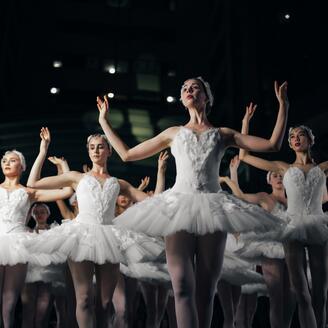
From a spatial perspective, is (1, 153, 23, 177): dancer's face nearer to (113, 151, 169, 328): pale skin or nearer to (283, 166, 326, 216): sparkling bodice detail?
(113, 151, 169, 328): pale skin

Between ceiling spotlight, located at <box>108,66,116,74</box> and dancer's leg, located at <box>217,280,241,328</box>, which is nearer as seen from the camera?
dancer's leg, located at <box>217,280,241,328</box>

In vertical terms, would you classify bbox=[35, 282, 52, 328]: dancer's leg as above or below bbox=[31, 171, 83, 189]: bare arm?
below

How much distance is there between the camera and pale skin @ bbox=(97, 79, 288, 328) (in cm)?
361

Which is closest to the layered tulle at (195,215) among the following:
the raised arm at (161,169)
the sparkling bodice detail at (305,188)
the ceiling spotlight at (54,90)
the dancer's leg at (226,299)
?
the sparkling bodice detail at (305,188)

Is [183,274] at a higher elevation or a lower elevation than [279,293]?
higher

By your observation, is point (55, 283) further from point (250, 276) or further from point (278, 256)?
point (278, 256)

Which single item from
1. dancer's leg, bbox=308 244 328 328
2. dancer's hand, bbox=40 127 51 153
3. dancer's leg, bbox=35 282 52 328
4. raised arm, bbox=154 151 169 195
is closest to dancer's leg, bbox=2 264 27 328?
dancer's hand, bbox=40 127 51 153

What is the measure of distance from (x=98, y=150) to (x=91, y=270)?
3.72ft

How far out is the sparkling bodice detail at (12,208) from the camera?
5848mm

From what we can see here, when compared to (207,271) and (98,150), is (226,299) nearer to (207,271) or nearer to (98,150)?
(98,150)

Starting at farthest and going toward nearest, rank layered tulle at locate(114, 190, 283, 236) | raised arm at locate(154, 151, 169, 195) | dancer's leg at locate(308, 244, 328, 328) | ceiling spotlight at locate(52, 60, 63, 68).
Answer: ceiling spotlight at locate(52, 60, 63, 68)
raised arm at locate(154, 151, 169, 195)
dancer's leg at locate(308, 244, 328, 328)
layered tulle at locate(114, 190, 283, 236)

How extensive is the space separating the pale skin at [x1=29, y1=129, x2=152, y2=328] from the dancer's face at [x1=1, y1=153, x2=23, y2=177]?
23.0 inches

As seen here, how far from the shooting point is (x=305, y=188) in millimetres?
5457

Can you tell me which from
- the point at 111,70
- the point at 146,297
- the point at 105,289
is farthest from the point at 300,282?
the point at 111,70
